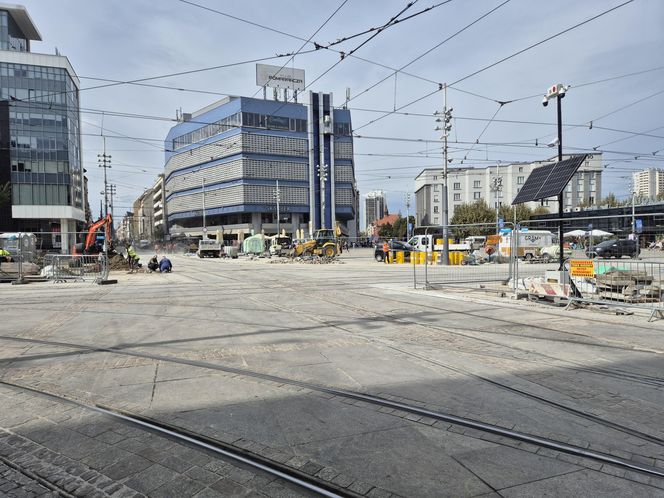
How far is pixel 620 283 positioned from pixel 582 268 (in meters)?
0.99

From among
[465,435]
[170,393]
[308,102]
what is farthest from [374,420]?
[308,102]

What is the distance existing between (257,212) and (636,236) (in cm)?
7174

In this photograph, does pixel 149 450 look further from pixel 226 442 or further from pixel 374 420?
pixel 374 420

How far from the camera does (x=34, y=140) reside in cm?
6200

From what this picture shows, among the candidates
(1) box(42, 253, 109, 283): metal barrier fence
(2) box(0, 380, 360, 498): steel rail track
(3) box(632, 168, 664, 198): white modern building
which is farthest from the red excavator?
→ (3) box(632, 168, 664, 198): white modern building

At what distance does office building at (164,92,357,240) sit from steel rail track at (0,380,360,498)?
6921cm

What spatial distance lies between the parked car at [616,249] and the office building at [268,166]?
61823mm

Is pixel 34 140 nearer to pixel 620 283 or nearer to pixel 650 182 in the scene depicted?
pixel 620 283

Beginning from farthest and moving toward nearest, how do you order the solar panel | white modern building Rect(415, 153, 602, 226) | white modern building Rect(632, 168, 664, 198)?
white modern building Rect(415, 153, 602, 226), white modern building Rect(632, 168, 664, 198), the solar panel

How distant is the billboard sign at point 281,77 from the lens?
237 feet

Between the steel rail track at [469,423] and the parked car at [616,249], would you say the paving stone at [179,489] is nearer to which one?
the steel rail track at [469,423]

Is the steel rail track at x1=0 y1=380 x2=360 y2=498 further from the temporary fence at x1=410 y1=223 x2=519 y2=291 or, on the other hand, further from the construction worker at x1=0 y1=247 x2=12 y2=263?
the construction worker at x1=0 y1=247 x2=12 y2=263

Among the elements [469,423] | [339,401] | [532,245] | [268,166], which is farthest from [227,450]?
[268,166]

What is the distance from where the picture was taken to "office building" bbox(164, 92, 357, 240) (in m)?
76.6
